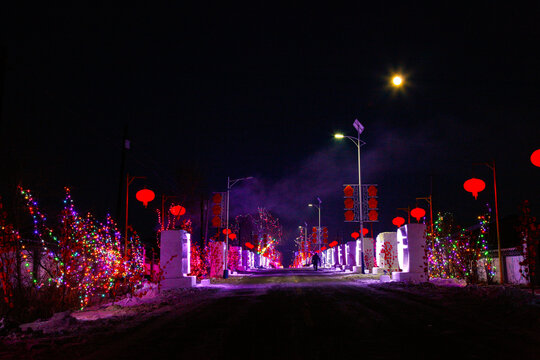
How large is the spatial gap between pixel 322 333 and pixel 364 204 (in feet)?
88.0

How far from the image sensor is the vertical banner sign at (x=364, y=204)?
3491cm

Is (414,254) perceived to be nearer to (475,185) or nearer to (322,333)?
(475,185)

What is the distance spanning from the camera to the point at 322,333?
9.09 metres

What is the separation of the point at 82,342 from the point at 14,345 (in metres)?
1.11

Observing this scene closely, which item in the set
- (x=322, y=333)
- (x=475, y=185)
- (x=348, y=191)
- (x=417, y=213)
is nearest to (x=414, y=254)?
(x=417, y=213)

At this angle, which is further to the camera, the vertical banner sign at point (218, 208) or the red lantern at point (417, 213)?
the vertical banner sign at point (218, 208)

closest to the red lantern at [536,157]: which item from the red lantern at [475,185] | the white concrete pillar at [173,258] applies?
the red lantern at [475,185]

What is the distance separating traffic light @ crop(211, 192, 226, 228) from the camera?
3841 cm

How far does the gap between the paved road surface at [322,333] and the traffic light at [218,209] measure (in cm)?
2432

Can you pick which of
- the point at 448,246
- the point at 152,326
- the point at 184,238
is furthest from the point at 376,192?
the point at 152,326

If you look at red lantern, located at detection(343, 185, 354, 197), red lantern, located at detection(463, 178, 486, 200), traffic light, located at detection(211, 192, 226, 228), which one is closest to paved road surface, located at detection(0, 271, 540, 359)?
red lantern, located at detection(463, 178, 486, 200)

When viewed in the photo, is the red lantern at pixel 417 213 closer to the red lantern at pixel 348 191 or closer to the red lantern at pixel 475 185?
the red lantern at pixel 348 191

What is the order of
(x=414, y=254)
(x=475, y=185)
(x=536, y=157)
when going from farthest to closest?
(x=414, y=254)
(x=475, y=185)
(x=536, y=157)

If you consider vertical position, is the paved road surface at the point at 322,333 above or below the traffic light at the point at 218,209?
below
